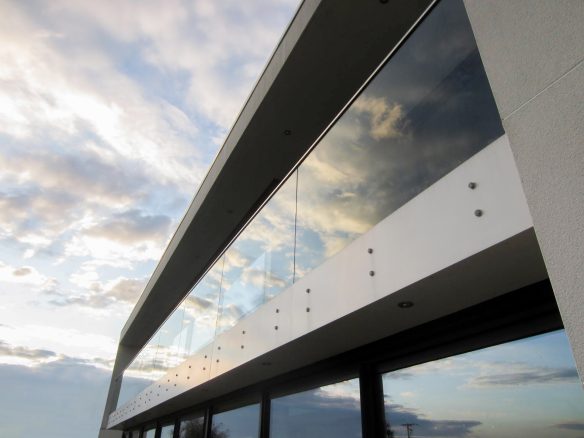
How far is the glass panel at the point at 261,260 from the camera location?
4.55 meters

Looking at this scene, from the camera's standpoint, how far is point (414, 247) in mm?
2594

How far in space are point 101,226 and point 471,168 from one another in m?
14.2

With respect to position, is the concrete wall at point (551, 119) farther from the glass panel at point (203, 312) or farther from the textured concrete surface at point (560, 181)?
the glass panel at point (203, 312)

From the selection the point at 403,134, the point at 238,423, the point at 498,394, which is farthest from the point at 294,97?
the point at 238,423

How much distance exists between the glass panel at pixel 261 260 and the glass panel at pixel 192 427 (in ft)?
11.4

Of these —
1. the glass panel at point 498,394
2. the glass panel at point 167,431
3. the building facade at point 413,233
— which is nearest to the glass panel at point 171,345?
the glass panel at point 167,431

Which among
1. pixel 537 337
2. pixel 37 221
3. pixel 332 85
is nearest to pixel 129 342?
pixel 37 221

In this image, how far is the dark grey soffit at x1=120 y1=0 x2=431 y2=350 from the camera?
4.53 m

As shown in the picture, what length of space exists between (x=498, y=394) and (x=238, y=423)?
16.4 feet

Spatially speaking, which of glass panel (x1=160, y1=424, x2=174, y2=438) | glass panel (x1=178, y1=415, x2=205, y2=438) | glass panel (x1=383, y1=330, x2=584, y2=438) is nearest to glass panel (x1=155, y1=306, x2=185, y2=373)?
glass panel (x1=178, y1=415, x2=205, y2=438)

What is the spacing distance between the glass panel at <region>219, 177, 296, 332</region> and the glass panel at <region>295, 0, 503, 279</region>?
0.42 metres

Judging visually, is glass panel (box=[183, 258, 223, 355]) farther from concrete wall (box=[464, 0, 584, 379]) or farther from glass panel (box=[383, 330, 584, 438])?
concrete wall (box=[464, 0, 584, 379])

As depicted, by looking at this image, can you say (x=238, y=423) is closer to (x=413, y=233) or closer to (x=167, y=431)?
(x=413, y=233)

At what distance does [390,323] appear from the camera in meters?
3.36
